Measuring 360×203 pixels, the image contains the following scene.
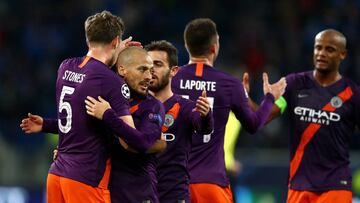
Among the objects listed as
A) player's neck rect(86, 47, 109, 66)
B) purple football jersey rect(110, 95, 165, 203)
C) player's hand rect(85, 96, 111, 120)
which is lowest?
purple football jersey rect(110, 95, 165, 203)

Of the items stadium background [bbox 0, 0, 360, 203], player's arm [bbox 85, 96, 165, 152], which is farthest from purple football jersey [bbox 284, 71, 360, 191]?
stadium background [bbox 0, 0, 360, 203]

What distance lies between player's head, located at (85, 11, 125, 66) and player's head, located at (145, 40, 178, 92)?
22.7 inches

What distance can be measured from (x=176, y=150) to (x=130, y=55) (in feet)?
2.98

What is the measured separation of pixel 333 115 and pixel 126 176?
97.9 inches

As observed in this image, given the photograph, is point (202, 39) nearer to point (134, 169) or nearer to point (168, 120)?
point (168, 120)

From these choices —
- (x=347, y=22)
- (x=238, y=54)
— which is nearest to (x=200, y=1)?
(x=238, y=54)

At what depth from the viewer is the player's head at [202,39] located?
7883 mm

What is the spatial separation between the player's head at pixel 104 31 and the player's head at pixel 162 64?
1.89 ft

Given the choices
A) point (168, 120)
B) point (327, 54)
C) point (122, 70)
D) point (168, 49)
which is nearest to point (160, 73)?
point (168, 49)

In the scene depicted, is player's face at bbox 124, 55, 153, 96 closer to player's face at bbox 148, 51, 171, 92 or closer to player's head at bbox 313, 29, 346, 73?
player's face at bbox 148, 51, 171, 92

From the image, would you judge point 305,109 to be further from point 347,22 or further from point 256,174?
point 347,22

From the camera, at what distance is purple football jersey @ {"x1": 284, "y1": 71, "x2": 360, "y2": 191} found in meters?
8.30

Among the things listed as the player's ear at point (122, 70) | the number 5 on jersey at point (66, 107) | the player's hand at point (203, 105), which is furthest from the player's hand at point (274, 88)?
the number 5 on jersey at point (66, 107)

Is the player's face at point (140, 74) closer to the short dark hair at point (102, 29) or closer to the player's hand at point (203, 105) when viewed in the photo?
the short dark hair at point (102, 29)
